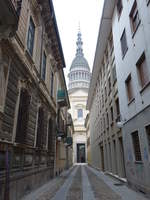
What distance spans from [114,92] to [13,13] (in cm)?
1023

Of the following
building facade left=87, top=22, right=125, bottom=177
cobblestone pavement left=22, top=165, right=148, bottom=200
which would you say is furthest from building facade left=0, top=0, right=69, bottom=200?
building facade left=87, top=22, right=125, bottom=177

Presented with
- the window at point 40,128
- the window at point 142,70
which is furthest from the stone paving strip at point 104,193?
the window at point 142,70

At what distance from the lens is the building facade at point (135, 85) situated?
713 cm

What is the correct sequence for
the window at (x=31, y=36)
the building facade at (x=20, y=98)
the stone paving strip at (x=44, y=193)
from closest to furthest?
the building facade at (x=20, y=98)
the stone paving strip at (x=44, y=193)
the window at (x=31, y=36)

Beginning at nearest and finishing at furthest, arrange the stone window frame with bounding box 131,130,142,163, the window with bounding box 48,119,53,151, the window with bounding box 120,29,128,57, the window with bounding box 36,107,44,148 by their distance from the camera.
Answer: the stone window frame with bounding box 131,130,142,163 < the window with bounding box 36,107,44,148 < the window with bounding box 120,29,128,57 < the window with bounding box 48,119,53,151

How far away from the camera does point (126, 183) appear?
9648 mm

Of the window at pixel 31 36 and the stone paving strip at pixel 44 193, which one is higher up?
the window at pixel 31 36

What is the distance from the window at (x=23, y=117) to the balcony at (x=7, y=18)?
308 centimetres

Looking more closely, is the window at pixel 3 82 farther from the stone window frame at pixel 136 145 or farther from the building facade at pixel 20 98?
the stone window frame at pixel 136 145

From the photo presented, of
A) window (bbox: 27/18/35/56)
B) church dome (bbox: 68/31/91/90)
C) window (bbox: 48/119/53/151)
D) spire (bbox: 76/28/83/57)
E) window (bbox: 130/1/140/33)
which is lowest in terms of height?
window (bbox: 48/119/53/151)

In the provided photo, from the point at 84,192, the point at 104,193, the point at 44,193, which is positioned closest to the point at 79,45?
the point at 84,192

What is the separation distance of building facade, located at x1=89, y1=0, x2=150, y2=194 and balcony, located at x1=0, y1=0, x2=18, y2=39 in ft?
17.8

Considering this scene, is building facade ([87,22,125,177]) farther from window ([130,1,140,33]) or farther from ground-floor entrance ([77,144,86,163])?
ground-floor entrance ([77,144,86,163])

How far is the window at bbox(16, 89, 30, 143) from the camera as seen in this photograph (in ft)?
22.3
